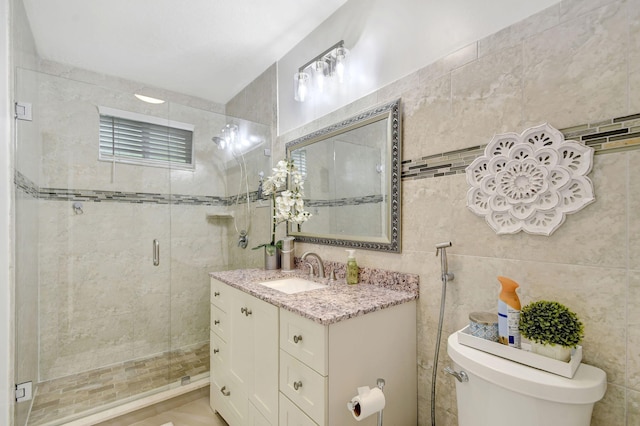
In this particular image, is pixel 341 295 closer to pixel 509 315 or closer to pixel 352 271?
pixel 352 271

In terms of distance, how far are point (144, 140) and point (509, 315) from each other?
2672 millimetres

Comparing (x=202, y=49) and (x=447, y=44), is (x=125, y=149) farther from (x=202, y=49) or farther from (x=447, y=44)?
(x=447, y=44)

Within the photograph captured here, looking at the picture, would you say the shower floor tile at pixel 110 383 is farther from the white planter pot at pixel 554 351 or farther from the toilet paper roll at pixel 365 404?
the white planter pot at pixel 554 351

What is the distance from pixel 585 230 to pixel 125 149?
282 cm

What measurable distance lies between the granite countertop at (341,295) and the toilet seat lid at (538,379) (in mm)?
391

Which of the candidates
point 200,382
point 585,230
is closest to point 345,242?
point 585,230

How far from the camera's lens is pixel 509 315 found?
36.3 inches

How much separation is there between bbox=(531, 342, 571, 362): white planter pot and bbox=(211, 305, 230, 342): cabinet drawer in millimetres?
1465

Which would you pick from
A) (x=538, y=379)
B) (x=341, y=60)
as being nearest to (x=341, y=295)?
(x=538, y=379)

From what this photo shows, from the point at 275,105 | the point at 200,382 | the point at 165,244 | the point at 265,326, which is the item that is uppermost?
the point at 275,105

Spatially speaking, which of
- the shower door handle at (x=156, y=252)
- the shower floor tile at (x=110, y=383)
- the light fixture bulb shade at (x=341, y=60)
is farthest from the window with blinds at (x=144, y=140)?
the shower floor tile at (x=110, y=383)

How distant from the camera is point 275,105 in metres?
2.43

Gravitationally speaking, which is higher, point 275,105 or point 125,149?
point 275,105

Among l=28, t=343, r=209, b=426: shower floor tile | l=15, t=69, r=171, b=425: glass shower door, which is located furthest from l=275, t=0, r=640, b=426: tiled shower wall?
l=15, t=69, r=171, b=425: glass shower door
